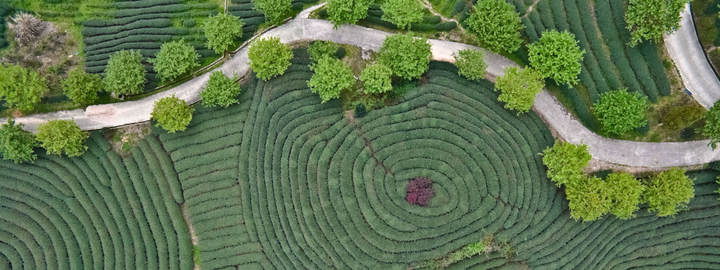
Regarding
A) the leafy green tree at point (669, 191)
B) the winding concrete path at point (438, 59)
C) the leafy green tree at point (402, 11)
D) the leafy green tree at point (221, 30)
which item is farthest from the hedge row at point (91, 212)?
the leafy green tree at point (669, 191)

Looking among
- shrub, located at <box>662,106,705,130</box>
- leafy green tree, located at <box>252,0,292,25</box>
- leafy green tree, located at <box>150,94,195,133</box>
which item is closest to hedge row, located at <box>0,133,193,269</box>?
leafy green tree, located at <box>150,94,195,133</box>

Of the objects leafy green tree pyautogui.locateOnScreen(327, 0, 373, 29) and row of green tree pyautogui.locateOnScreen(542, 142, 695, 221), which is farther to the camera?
leafy green tree pyautogui.locateOnScreen(327, 0, 373, 29)

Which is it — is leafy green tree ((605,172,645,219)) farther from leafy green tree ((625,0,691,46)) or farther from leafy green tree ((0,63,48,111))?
leafy green tree ((0,63,48,111))

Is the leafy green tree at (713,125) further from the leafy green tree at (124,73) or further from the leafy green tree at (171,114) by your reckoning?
the leafy green tree at (124,73)

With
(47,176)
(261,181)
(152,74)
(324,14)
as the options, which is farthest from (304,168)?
(47,176)

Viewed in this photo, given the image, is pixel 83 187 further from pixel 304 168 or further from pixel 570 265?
pixel 570 265
